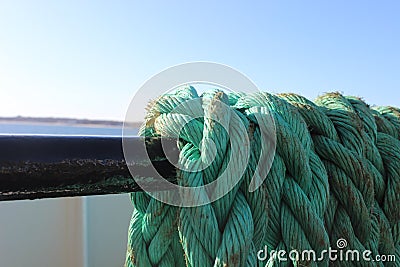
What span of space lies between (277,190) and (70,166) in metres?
0.16

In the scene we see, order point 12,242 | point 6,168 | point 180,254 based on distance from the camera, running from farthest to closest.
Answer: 1. point 12,242
2. point 180,254
3. point 6,168

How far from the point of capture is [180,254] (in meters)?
0.39

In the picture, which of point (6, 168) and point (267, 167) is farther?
point (267, 167)

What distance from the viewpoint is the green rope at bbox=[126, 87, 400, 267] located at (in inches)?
14.2

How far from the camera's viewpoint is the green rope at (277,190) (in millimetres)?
360

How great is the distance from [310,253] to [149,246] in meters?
0.12

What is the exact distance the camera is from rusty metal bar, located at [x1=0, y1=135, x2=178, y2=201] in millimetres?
285

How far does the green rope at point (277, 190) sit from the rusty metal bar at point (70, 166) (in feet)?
0.11

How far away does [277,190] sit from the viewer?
39 cm

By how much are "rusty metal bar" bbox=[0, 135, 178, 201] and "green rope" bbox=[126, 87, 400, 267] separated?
33 mm

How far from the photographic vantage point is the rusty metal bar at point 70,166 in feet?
0.93

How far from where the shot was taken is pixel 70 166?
1.01 feet

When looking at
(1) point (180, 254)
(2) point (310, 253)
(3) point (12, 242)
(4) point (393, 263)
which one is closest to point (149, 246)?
(1) point (180, 254)

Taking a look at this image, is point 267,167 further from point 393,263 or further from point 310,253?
point 393,263
